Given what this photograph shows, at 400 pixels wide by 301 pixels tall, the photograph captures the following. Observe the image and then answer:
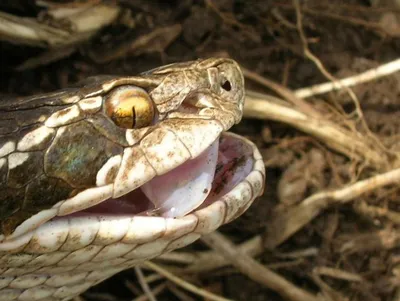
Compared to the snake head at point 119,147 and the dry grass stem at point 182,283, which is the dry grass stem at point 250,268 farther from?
the snake head at point 119,147

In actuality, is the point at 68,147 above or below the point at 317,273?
above

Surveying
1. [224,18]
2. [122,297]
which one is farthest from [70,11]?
[122,297]

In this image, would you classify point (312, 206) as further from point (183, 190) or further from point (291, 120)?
point (183, 190)

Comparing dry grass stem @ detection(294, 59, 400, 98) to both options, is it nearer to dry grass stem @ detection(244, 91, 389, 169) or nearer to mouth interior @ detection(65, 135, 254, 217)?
dry grass stem @ detection(244, 91, 389, 169)

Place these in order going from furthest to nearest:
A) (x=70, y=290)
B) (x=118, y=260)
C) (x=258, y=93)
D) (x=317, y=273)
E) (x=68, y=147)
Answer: (x=258, y=93) < (x=317, y=273) < (x=70, y=290) < (x=118, y=260) < (x=68, y=147)

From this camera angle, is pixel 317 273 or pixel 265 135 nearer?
pixel 317 273

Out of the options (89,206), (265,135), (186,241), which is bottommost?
(265,135)

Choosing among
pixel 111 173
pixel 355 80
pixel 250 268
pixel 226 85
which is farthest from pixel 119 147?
pixel 355 80

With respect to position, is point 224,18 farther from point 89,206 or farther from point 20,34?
point 89,206
